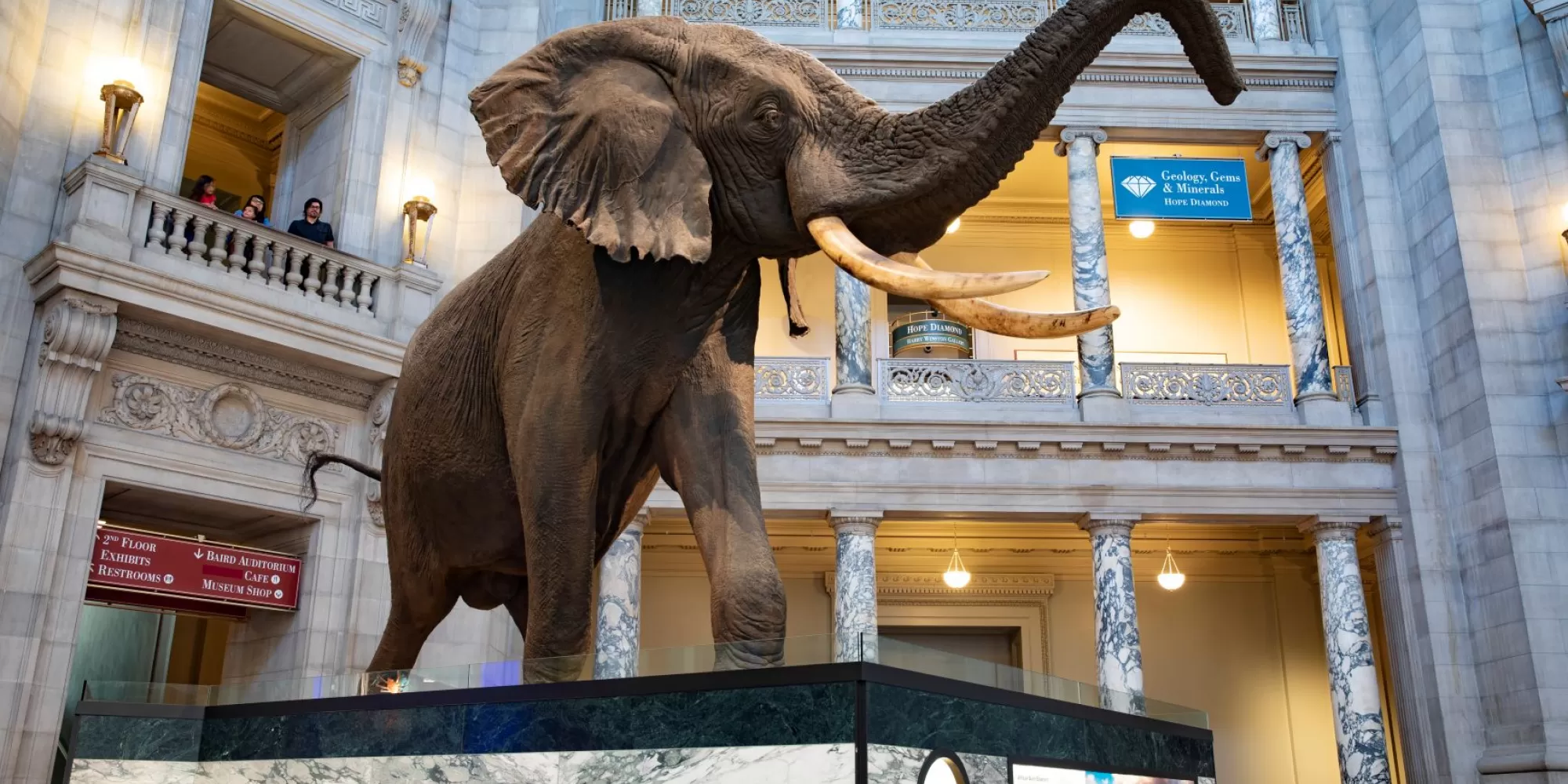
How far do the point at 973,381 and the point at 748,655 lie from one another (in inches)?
459

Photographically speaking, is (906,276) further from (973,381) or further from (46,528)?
(973,381)

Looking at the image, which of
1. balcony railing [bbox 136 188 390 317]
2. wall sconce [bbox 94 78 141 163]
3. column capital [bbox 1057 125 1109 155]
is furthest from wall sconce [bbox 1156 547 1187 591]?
wall sconce [bbox 94 78 141 163]

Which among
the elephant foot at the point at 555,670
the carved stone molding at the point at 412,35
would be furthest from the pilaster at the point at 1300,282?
the elephant foot at the point at 555,670

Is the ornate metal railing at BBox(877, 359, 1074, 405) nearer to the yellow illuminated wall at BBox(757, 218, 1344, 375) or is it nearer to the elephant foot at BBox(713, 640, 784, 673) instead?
the yellow illuminated wall at BBox(757, 218, 1344, 375)

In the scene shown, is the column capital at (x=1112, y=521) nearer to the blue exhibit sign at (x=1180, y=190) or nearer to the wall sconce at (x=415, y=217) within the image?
the blue exhibit sign at (x=1180, y=190)

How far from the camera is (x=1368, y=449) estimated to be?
43.5 ft

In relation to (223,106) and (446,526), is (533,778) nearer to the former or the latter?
(446,526)

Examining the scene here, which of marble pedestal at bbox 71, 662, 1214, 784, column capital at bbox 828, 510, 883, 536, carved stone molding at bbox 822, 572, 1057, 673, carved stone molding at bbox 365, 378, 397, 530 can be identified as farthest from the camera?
carved stone molding at bbox 822, 572, 1057, 673

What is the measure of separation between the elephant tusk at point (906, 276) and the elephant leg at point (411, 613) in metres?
1.66

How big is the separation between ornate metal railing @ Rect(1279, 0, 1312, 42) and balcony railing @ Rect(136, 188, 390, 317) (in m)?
A: 11.2

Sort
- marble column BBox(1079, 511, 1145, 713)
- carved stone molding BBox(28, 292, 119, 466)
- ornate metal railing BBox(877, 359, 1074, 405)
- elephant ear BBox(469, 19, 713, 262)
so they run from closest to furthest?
elephant ear BBox(469, 19, 713, 262)
carved stone molding BBox(28, 292, 119, 466)
marble column BBox(1079, 511, 1145, 713)
ornate metal railing BBox(877, 359, 1074, 405)

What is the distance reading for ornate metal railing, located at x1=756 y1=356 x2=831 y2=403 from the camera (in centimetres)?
1364

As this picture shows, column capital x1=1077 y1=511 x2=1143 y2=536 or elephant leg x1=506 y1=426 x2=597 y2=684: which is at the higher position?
column capital x1=1077 y1=511 x2=1143 y2=536

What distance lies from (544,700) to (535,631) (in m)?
0.43
